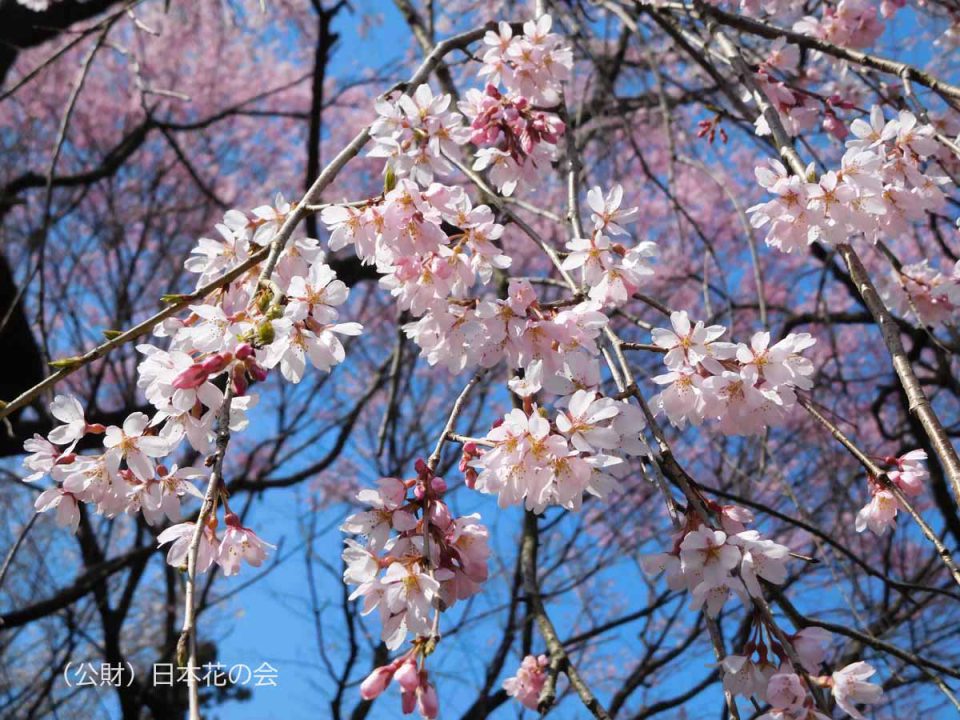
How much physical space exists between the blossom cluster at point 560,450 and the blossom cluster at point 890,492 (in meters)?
0.49

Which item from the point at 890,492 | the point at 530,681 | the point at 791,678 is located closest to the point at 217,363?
the point at 791,678

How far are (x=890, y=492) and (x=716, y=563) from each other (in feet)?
1.45

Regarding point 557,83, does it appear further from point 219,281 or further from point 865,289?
point 219,281

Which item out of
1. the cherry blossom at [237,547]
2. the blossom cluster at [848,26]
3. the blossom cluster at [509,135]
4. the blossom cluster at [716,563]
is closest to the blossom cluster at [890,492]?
the blossom cluster at [716,563]

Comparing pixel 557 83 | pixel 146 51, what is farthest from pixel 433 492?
pixel 146 51

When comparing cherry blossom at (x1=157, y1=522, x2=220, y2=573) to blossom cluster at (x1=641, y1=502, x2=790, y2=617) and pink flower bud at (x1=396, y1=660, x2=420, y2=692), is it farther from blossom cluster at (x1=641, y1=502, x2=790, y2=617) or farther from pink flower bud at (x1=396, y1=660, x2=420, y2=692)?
blossom cluster at (x1=641, y1=502, x2=790, y2=617)

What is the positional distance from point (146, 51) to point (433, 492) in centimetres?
813

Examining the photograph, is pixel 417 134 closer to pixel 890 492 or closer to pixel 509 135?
pixel 509 135

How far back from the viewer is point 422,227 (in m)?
1.10

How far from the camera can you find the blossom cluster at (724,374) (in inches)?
41.3

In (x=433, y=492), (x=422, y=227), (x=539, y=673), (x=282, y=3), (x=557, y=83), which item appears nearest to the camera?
(x=433, y=492)

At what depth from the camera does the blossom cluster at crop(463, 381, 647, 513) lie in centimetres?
93

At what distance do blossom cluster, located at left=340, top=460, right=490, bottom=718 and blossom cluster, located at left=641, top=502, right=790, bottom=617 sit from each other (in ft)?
0.72

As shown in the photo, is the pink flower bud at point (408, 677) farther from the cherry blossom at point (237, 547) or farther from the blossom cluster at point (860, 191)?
the blossom cluster at point (860, 191)
